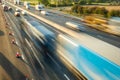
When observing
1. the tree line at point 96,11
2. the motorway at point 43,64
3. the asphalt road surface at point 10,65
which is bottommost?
the asphalt road surface at point 10,65

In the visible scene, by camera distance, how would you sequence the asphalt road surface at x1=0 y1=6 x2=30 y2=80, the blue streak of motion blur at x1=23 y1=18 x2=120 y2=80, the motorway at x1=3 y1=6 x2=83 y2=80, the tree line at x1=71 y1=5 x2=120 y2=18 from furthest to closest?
the tree line at x1=71 y1=5 x2=120 y2=18, the asphalt road surface at x1=0 y1=6 x2=30 y2=80, the motorway at x1=3 y1=6 x2=83 y2=80, the blue streak of motion blur at x1=23 y1=18 x2=120 y2=80

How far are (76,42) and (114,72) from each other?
8.49 m

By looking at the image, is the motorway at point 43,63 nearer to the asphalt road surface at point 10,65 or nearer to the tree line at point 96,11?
the asphalt road surface at point 10,65

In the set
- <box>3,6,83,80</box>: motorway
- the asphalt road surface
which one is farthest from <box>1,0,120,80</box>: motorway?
the asphalt road surface

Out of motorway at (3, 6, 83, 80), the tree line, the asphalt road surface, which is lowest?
the asphalt road surface

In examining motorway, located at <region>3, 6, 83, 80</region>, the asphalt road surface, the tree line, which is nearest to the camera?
motorway, located at <region>3, 6, 83, 80</region>

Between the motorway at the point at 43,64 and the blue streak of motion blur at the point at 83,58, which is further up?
the blue streak of motion blur at the point at 83,58

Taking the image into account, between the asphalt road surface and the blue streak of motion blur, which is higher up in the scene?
the blue streak of motion blur

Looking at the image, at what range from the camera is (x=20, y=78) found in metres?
29.2

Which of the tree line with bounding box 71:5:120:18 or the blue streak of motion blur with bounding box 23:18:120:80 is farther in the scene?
the tree line with bounding box 71:5:120:18

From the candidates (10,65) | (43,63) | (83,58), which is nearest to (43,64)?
(43,63)

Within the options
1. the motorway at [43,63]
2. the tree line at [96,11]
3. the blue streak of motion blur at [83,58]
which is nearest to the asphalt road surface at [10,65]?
the motorway at [43,63]

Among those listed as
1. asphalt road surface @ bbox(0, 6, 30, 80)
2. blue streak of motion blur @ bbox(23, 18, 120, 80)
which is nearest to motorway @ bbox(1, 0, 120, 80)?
asphalt road surface @ bbox(0, 6, 30, 80)

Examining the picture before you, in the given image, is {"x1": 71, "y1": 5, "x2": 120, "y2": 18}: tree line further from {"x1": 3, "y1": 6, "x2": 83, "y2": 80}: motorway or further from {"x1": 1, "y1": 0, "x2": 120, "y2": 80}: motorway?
{"x1": 3, "y1": 6, "x2": 83, "y2": 80}: motorway
